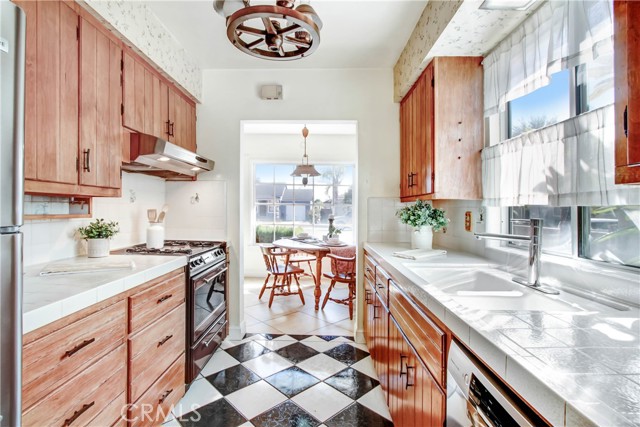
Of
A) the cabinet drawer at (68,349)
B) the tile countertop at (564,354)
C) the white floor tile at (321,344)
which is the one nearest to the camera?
the tile countertop at (564,354)

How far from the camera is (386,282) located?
6.03 feet

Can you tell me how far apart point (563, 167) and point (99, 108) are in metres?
2.44

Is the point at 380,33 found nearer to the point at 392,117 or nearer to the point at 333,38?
the point at 333,38

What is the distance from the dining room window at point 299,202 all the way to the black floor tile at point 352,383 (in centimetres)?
330

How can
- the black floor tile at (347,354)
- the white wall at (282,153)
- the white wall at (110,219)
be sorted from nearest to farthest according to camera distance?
1. the white wall at (110,219)
2. the black floor tile at (347,354)
3. the white wall at (282,153)

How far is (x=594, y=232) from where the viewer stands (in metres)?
1.25

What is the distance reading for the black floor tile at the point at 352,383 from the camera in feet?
6.61

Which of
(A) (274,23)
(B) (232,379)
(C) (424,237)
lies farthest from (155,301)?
(C) (424,237)

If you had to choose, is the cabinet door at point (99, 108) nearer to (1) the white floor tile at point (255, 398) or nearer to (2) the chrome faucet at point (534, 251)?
(1) the white floor tile at point (255, 398)

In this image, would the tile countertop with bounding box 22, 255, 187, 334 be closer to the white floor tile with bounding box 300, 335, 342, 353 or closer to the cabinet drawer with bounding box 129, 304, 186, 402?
the cabinet drawer with bounding box 129, 304, 186, 402

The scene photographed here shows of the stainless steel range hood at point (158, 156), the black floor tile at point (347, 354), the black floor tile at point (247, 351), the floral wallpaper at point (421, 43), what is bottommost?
the black floor tile at point (347, 354)

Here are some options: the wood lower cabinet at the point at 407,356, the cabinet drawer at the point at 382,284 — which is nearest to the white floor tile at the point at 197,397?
the wood lower cabinet at the point at 407,356

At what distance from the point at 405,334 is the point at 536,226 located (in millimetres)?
787

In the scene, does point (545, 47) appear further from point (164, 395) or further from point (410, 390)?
point (164, 395)
